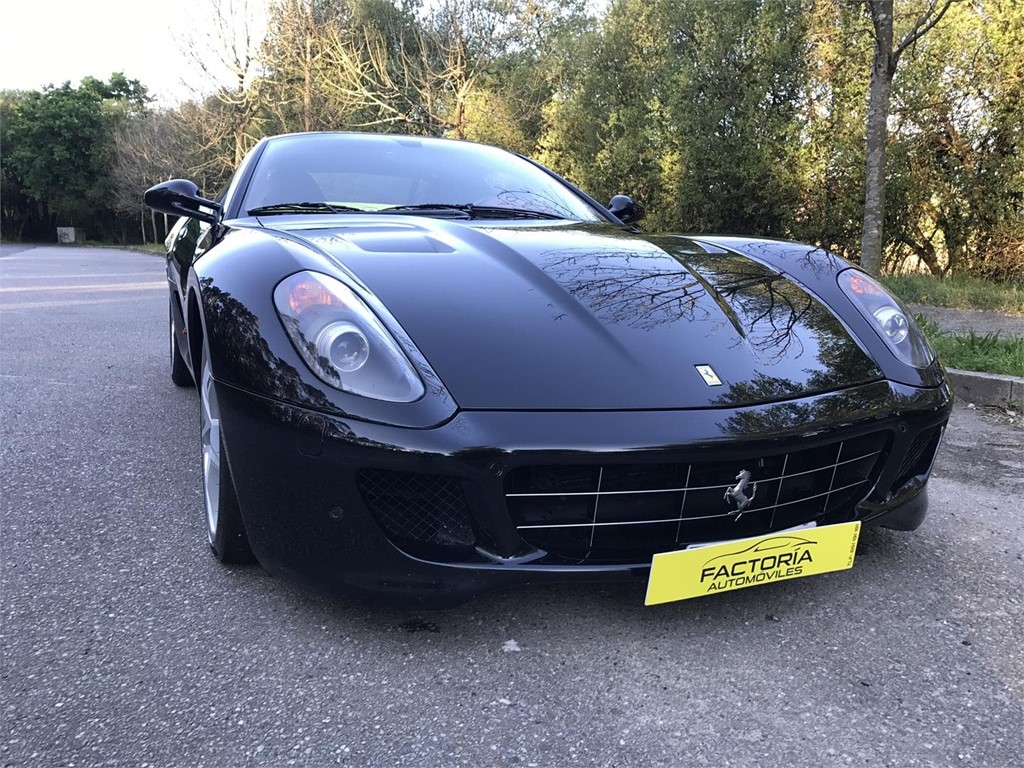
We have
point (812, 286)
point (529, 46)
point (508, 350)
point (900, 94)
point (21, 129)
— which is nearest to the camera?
point (508, 350)

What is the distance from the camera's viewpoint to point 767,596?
192 centimetres

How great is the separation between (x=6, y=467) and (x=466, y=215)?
72.9 inches

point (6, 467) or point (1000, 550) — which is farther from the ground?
point (1000, 550)

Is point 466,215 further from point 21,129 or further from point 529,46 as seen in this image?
point 21,129

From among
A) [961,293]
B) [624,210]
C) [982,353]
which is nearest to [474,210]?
[624,210]

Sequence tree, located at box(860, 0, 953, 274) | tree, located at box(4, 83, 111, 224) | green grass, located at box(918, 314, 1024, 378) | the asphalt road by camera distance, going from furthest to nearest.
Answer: tree, located at box(4, 83, 111, 224), tree, located at box(860, 0, 953, 274), green grass, located at box(918, 314, 1024, 378), the asphalt road

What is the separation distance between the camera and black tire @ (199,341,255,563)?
6.15ft

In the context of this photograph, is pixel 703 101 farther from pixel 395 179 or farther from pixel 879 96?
pixel 395 179

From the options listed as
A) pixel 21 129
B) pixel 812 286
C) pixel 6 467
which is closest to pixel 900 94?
pixel 812 286

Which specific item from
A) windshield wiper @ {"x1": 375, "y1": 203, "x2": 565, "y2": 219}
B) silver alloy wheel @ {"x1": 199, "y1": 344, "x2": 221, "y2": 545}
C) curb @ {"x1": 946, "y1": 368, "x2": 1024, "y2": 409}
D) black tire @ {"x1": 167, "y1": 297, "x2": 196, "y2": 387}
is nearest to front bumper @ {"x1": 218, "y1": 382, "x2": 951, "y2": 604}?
silver alloy wheel @ {"x1": 199, "y1": 344, "x2": 221, "y2": 545}

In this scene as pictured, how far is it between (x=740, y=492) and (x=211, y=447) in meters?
1.35

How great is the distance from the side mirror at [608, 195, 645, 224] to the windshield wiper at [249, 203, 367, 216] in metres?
1.15

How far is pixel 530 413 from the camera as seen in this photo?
5.11 ft

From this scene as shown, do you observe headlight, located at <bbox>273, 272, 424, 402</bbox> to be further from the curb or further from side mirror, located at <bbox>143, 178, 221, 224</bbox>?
the curb
